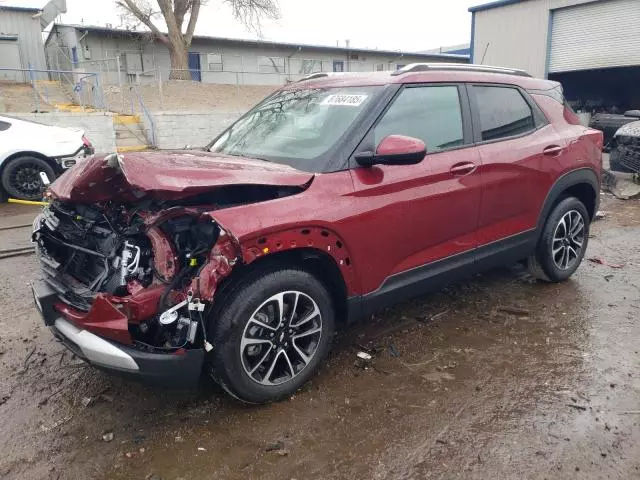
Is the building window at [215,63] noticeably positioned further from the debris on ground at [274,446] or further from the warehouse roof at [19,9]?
the debris on ground at [274,446]

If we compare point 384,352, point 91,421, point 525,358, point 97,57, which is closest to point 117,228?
point 91,421

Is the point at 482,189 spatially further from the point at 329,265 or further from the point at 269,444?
the point at 269,444

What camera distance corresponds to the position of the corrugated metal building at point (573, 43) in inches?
723

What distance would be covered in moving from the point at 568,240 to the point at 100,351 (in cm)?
398

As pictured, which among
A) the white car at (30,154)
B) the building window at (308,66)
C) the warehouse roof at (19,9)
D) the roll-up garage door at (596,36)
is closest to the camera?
the white car at (30,154)

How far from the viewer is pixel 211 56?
32.4m

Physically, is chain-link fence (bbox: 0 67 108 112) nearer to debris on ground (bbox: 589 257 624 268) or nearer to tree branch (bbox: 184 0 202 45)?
tree branch (bbox: 184 0 202 45)

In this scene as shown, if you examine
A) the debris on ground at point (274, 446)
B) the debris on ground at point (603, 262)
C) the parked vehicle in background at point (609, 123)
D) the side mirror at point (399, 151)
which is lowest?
the debris on ground at point (274, 446)

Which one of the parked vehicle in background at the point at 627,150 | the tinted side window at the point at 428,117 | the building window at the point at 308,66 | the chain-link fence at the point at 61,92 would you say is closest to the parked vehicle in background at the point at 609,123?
the parked vehicle in background at the point at 627,150

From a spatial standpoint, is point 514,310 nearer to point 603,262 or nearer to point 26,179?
point 603,262

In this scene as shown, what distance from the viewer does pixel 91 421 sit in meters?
2.81

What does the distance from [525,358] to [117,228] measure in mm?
2754

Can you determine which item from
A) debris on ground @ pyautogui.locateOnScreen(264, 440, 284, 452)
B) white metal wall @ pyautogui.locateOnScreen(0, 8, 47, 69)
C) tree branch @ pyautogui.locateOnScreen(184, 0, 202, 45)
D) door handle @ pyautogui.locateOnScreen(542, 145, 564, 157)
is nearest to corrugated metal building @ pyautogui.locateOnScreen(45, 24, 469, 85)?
white metal wall @ pyautogui.locateOnScreen(0, 8, 47, 69)

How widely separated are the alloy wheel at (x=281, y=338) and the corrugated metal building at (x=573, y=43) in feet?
52.2
